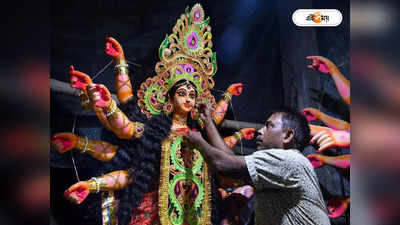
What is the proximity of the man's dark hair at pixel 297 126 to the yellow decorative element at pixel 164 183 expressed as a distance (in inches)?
25.8

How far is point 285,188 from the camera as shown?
2.28 m

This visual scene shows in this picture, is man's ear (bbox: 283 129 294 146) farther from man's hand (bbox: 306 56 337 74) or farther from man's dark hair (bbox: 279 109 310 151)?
man's hand (bbox: 306 56 337 74)

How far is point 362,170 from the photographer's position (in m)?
2.81

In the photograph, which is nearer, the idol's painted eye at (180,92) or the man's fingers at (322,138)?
the idol's painted eye at (180,92)

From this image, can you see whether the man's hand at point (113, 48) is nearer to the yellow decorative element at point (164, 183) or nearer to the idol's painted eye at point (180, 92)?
the idol's painted eye at point (180, 92)

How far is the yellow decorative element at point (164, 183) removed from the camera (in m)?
2.41

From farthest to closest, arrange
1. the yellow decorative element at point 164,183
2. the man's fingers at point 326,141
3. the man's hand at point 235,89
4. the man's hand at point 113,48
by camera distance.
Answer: the man's fingers at point 326,141, the man's hand at point 235,89, the yellow decorative element at point 164,183, the man's hand at point 113,48

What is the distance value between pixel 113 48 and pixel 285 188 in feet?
3.70

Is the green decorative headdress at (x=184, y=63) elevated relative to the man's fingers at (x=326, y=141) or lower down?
elevated

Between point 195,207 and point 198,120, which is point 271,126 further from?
point 195,207

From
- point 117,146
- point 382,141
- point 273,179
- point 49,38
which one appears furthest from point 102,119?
point 382,141

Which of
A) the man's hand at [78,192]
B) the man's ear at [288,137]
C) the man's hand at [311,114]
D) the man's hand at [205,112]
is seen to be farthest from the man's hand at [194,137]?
the man's hand at [311,114]

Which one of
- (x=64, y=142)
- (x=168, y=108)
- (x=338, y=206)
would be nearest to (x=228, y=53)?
(x=168, y=108)

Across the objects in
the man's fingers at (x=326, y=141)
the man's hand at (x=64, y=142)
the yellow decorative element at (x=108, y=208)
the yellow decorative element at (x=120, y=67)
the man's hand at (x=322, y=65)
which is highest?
the man's hand at (x=322, y=65)
